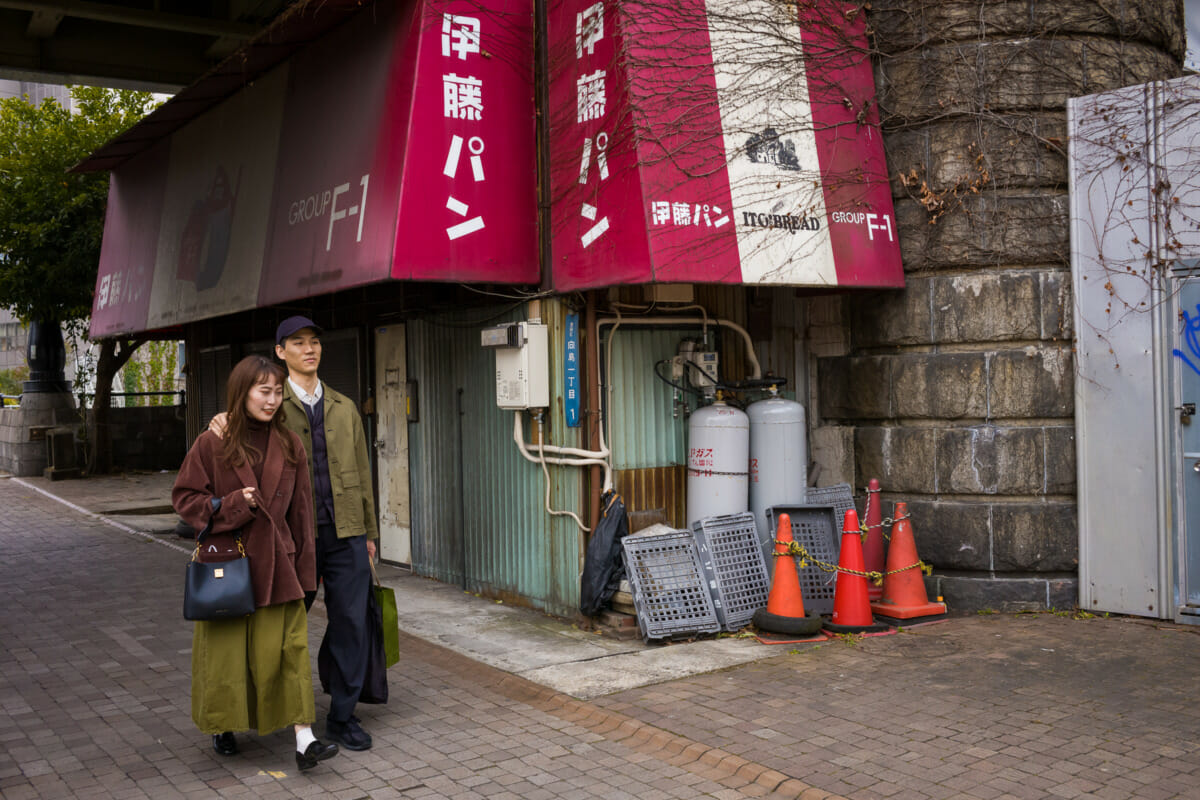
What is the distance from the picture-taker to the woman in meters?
4.93

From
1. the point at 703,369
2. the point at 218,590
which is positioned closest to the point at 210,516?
the point at 218,590

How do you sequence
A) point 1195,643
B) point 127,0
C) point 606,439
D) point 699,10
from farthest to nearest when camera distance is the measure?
point 127,0, point 606,439, point 699,10, point 1195,643

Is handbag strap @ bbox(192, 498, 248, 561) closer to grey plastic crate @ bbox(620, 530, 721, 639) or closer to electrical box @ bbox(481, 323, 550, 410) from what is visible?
grey plastic crate @ bbox(620, 530, 721, 639)

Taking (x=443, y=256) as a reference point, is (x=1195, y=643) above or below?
below

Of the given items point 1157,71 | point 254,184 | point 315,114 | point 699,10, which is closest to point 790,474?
point 699,10

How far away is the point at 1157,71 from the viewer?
8.24 meters

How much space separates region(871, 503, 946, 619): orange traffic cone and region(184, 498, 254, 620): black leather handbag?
4.82 meters

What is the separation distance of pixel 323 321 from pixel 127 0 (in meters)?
4.27

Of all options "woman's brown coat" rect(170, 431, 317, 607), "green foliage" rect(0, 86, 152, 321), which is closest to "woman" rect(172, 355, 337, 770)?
"woman's brown coat" rect(170, 431, 317, 607)

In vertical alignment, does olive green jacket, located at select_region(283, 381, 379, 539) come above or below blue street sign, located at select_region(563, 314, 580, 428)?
below

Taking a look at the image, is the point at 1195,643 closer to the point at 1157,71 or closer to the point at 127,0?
the point at 1157,71

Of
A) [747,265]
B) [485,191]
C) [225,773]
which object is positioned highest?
[485,191]

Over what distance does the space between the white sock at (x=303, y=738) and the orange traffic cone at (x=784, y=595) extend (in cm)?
340

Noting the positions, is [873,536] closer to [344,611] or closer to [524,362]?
[524,362]
